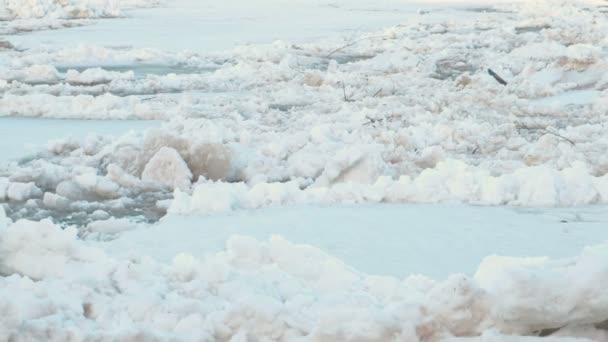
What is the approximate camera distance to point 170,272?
2371 mm

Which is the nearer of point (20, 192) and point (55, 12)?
point (20, 192)

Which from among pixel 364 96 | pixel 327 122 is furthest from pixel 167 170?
pixel 364 96

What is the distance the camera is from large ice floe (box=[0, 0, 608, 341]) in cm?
190

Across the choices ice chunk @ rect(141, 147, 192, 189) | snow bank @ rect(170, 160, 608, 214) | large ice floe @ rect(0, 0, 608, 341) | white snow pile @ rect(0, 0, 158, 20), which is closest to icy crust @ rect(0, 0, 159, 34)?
white snow pile @ rect(0, 0, 158, 20)

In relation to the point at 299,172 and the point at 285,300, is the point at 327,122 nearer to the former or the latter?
the point at 299,172

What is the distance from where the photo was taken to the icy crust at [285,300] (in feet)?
6.10

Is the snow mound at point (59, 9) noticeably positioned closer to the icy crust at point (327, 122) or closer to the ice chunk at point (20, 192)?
the icy crust at point (327, 122)

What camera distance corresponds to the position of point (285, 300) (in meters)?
2.21

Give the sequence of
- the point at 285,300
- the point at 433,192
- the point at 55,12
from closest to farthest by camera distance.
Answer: the point at 285,300 → the point at 433,192 → the point at 55,12

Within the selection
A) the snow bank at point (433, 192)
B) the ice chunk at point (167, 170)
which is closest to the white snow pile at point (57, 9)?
the ice chunk at point (167, 170)

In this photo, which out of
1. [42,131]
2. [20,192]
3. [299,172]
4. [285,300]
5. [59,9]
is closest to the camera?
[285,300]

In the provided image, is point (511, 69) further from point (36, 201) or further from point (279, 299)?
point (279, 299)

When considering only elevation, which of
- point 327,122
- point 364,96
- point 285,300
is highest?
point 285,300

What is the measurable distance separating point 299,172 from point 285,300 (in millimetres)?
2467
